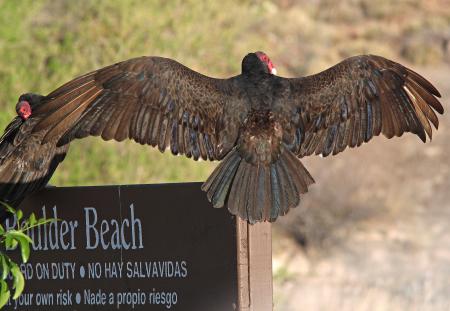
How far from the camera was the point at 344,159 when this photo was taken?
45.3 ft

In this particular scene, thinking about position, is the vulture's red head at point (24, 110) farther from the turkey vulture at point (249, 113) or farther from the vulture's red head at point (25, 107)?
the turkey vulture at point (249, 113)

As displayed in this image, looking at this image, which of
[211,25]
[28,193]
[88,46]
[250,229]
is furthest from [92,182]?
[250,229]

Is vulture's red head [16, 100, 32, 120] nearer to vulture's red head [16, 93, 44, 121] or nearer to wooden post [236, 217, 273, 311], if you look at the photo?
vulture's red head [16, 93, 44, 121]

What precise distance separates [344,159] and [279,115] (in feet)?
29.7

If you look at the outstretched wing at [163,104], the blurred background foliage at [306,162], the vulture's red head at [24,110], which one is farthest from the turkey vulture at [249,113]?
the blurred background foliage at [306,162]

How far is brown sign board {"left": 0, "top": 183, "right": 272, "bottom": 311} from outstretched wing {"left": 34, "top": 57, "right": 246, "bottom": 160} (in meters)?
0.34

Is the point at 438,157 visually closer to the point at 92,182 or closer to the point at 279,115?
the point at 92,182

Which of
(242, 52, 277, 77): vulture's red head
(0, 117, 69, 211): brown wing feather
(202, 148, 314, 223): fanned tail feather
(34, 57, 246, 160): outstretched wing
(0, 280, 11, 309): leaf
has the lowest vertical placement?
(0, 280, 11, 309): leaf

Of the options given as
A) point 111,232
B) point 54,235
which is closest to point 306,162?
point 54,235

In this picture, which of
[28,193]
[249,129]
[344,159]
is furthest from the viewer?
[344,159]

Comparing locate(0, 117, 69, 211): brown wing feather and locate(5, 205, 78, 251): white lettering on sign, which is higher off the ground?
locate(0, 117, 69, 211): brown wing feather

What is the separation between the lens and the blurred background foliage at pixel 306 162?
10.5m

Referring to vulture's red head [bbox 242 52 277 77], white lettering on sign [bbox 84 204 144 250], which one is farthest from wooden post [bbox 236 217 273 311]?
vulture's red head [bbox 242 52 277 77]

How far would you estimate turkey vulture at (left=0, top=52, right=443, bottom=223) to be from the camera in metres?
4.75
